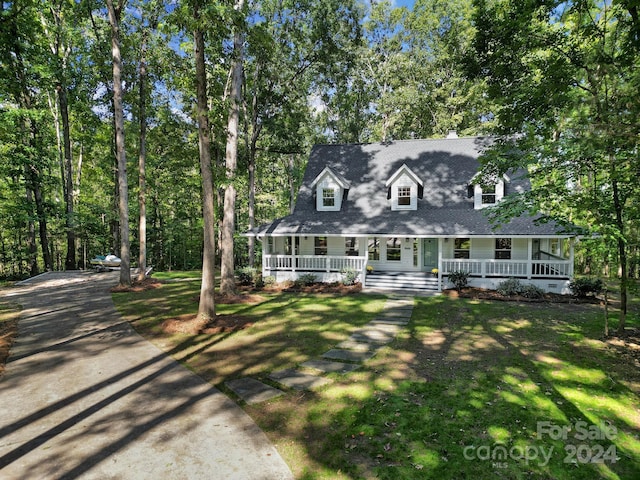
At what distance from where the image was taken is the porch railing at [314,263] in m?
18.0

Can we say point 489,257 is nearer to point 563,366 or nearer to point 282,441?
point 563,366

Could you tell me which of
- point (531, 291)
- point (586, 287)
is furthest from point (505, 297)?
point (586, 287)

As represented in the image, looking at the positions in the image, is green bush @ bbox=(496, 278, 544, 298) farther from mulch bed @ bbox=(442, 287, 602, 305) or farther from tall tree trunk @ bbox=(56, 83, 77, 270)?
tall tree trunk @ bbox=(56, 83, 77, 270)

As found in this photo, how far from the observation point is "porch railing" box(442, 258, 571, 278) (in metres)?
15.3

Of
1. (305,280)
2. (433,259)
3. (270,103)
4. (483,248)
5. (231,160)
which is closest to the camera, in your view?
(231,160)

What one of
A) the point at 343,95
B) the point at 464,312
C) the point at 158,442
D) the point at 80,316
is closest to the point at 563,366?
the point at 464,312

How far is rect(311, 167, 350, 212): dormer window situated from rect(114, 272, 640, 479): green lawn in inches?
406

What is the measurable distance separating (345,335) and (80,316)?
9.11 m

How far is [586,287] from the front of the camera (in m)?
14.1

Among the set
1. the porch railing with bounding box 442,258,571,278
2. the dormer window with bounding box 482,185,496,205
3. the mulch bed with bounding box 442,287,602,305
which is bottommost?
the mulch bed with bounding box 442,287,602,305

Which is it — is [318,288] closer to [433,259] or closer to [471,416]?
[433,259]

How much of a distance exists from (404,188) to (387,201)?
4.02ft

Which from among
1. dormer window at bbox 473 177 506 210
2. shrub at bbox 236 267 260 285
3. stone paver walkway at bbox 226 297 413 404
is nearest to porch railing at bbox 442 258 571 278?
dormer window at bbox 473 177 506 210

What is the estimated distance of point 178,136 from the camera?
24438mm
